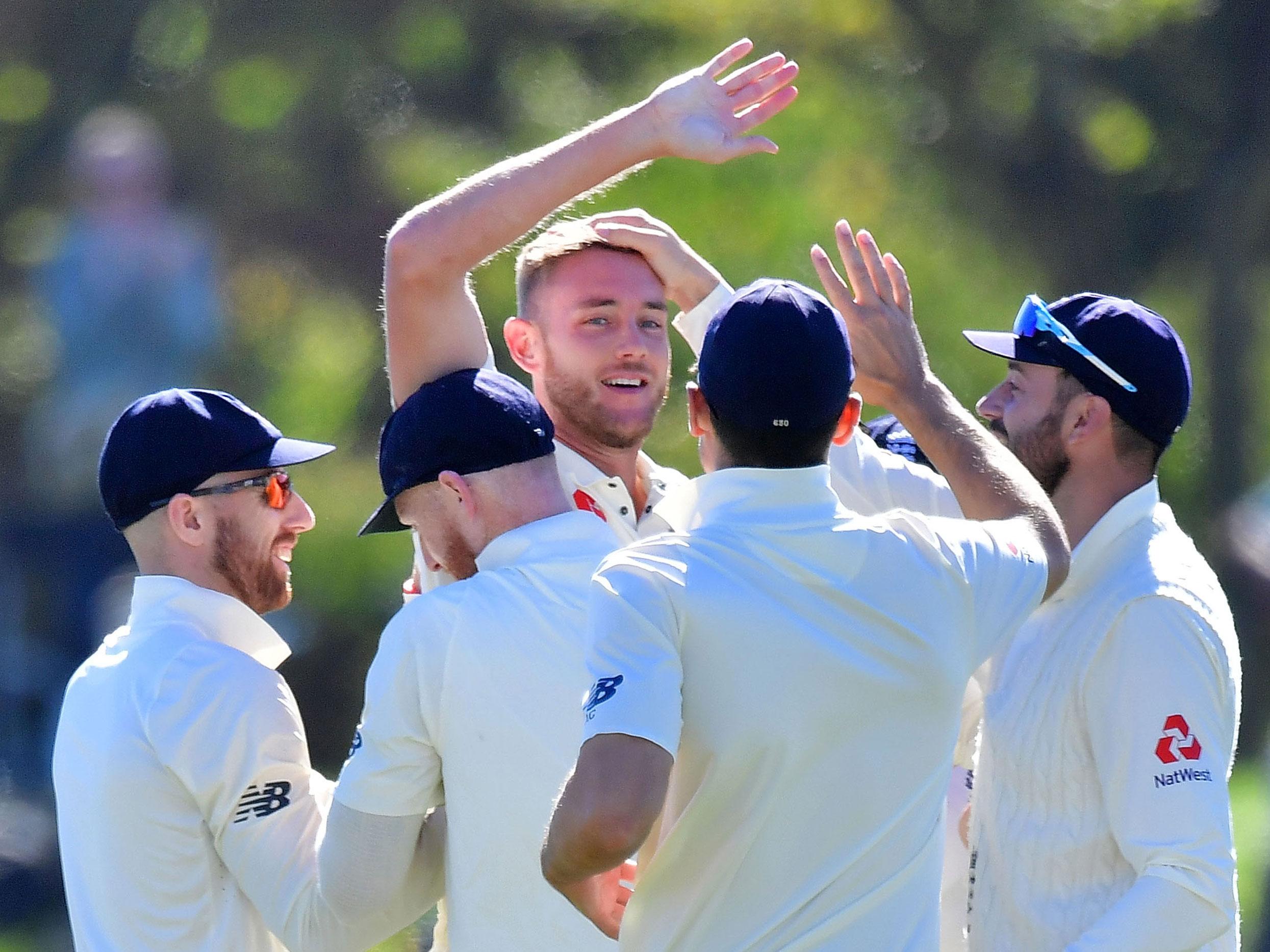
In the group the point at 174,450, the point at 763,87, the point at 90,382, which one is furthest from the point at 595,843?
the point at 90,382

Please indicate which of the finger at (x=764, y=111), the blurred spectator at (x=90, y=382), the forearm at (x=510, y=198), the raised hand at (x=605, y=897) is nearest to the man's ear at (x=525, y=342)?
the forearm at (x=510, y=198)

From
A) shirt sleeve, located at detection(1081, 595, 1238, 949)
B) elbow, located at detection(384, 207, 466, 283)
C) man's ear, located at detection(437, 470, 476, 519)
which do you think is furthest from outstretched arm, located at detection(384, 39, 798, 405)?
shirt sleeve, located at detection(1081, 595, 1238, 949)

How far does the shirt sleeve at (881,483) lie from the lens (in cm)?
278

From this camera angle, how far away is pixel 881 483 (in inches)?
110

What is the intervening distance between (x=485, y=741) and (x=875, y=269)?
843mm

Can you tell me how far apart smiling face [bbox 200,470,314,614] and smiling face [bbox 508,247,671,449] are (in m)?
0.50

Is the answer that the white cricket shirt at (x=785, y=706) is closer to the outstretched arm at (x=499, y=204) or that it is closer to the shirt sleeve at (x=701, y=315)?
the outstretched arm at (x=499, y=204)

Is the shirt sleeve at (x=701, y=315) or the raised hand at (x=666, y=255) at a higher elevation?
the raised hand at (x=666, y=255)

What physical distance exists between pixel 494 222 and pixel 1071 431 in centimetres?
85

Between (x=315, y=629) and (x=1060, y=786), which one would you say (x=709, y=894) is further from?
(x=315, y=629)

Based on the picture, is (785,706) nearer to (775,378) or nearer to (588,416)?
(775,378)

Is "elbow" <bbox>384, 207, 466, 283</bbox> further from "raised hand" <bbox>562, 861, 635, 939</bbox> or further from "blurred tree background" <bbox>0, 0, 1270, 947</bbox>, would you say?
"blurred tree background" <bbox>0, 0, 1270, 947</bbox>

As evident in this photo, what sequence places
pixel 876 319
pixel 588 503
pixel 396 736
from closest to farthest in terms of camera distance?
pixel 396 736 < pixel 876 319 < pixel 588 503

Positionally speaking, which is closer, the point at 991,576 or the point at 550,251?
the point at 991,576
